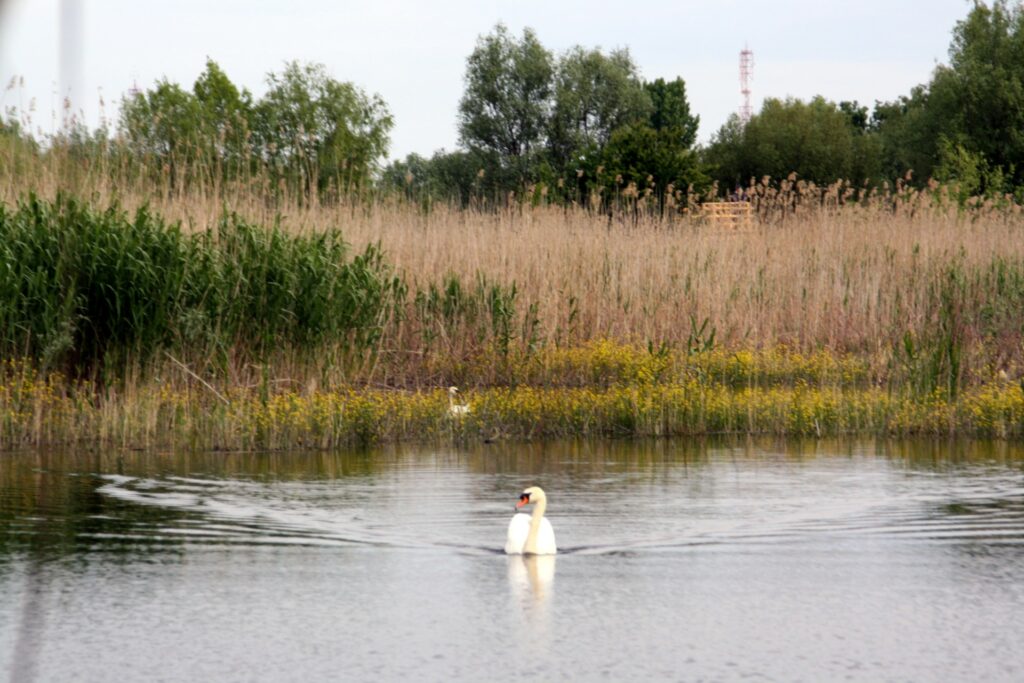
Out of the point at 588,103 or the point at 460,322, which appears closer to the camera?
the point at 460,322

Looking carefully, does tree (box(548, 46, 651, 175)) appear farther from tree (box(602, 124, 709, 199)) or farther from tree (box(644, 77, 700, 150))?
tree (box(602, 124, 709, 199))

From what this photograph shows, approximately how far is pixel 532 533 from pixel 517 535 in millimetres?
117

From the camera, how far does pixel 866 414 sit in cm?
1789

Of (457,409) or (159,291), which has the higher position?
(159,291)

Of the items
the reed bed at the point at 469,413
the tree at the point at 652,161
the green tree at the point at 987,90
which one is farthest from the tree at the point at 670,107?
the reed bed at the point at 469,413

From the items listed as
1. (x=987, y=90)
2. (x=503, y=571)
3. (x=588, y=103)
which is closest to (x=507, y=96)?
(x=588, y=103)

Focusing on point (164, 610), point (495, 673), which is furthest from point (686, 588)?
point (164, 610)

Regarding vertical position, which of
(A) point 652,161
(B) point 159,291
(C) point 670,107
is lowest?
(B) point 159,291

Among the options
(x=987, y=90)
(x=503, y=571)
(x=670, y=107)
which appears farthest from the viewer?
(x=670, y=107)

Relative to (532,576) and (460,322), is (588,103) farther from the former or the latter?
(532,576)

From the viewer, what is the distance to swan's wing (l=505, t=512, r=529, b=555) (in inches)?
392

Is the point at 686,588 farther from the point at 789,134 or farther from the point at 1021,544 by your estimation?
the point at 789,134

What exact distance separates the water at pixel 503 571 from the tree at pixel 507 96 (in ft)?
197

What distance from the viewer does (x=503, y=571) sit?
956 centimetres
